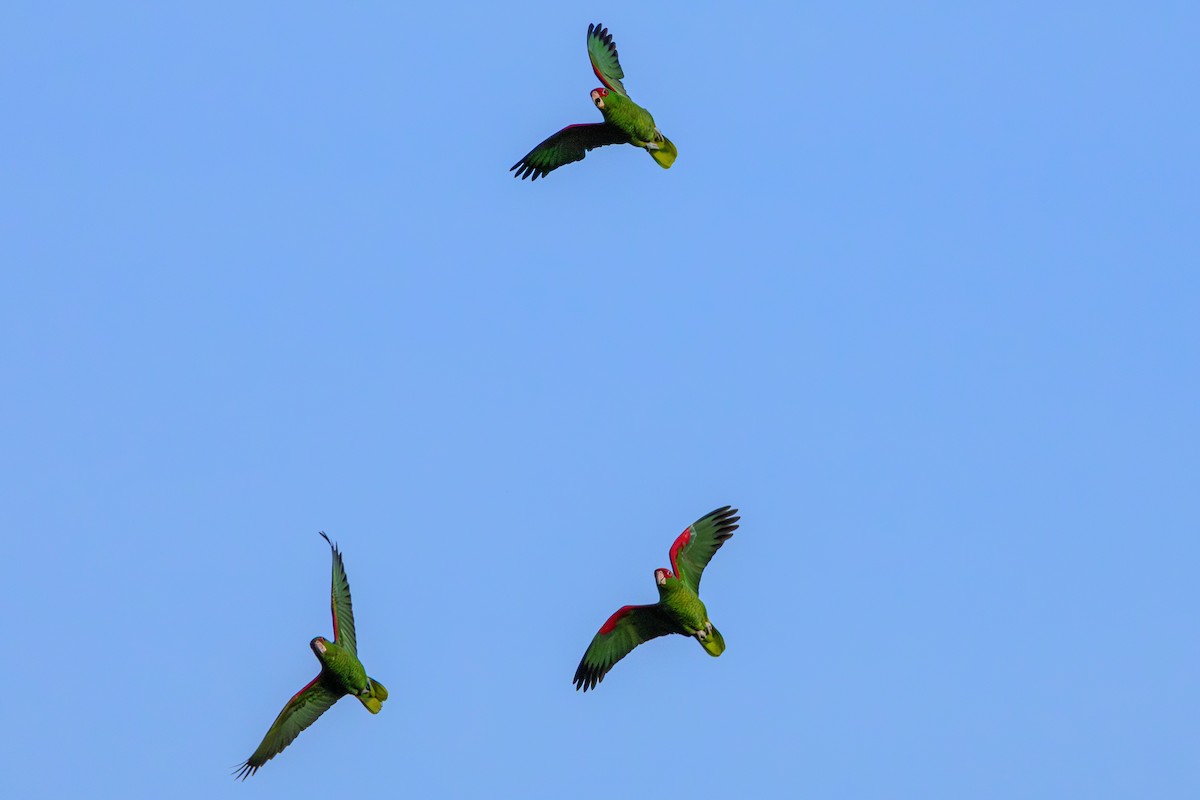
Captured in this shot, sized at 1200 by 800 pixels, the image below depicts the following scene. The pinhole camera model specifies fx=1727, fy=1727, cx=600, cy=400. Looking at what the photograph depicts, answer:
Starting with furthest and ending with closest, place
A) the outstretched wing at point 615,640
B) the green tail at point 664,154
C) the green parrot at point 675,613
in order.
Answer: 1. the green tail at point 664,154
2. the outstretched wing at point 615,640
3. the green parrot at point 675,613

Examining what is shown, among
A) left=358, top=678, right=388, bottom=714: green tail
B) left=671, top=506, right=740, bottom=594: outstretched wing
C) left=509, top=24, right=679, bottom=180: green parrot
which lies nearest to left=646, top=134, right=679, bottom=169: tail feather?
left=509, top=24, right=679, bottom=180: green parrot

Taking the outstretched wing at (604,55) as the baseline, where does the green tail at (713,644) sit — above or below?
below

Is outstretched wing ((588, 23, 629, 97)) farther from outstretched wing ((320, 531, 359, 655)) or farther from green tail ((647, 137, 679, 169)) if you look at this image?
outstretched wing ((320, 531, 359, 655))

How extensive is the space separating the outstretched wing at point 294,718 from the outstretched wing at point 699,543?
231 inches

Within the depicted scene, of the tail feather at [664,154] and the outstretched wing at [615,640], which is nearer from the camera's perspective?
the outstretched wing at [615,640]

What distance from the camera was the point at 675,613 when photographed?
26172 millimetres

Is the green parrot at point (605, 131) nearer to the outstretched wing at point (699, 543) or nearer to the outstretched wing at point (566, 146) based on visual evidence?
the outstretched wing at point (566, 146)

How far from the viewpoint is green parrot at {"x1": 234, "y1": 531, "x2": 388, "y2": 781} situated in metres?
27.1

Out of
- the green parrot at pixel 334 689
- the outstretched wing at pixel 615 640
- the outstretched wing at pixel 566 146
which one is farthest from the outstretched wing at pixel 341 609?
the outstretched wing at pixel 566 146

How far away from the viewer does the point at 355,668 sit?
27219 mm

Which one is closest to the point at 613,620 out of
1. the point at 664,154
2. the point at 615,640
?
the point at 615,640

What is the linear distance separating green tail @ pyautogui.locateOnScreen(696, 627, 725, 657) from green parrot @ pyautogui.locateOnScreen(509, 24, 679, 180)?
7576 millimetres

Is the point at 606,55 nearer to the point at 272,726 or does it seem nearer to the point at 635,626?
the point at 635,626

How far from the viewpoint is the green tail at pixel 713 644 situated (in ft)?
87.3
